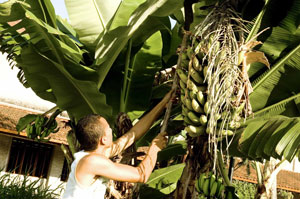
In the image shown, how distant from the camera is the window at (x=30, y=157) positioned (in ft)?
46.5

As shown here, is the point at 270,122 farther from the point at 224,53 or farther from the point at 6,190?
the point at 6,190

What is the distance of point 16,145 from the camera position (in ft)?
46.5

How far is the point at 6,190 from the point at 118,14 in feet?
14.4

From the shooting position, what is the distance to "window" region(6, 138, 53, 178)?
1416 cm

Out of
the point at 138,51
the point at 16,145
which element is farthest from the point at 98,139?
the point at 16,145

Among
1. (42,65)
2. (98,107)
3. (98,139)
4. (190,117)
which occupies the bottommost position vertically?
(98,139)

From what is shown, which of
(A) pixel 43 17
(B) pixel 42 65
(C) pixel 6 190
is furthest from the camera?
(C) pixel 6 190

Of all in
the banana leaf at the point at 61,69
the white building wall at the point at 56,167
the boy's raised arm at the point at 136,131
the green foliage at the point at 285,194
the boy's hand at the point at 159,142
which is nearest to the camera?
the boy's hand at the point at 159,142

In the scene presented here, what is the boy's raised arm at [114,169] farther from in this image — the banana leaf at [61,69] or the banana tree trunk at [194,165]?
the banana leaf at [61,69]

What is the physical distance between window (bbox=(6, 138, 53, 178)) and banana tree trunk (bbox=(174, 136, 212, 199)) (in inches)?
436

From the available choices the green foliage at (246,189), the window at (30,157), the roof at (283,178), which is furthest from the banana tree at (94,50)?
the green foliage at (246,189)

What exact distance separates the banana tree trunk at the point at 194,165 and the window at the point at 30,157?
36.4 ft

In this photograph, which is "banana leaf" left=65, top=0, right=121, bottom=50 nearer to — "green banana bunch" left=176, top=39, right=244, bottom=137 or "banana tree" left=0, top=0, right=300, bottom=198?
"banana tree" left=0, top=0, right=300, bottom=198

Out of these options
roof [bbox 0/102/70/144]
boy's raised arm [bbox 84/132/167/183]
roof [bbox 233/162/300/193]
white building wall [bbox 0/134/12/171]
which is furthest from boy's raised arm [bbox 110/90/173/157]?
roof [bbox 233/162/300/193]
